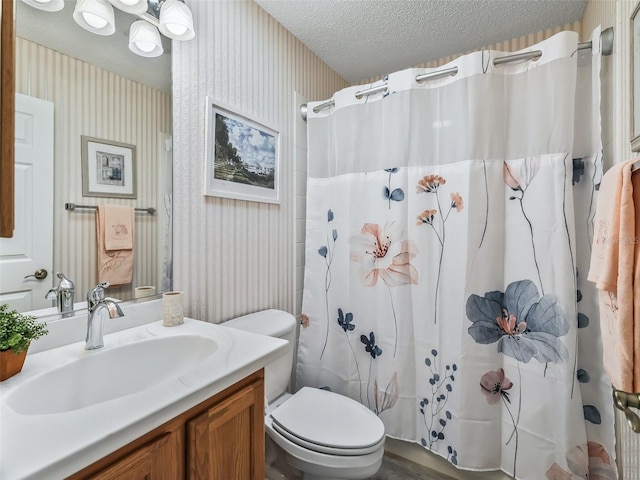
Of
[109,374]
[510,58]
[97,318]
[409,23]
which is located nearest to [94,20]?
[97,318]

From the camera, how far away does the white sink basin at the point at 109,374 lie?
0.73 m

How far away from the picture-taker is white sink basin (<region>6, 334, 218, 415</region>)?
731 millimetres

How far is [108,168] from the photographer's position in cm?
107

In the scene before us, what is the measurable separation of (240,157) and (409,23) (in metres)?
1.18

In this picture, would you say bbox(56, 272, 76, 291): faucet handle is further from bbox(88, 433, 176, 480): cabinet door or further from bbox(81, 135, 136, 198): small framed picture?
bbox(88, 433, 176, 480): cabinet door

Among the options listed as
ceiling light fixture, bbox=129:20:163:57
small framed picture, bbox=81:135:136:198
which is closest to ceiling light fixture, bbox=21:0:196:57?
ceiling light fixture, bbox=129:20:163:57

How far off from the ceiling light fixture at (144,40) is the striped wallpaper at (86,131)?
5.1 inches

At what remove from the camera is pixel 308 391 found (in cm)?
150

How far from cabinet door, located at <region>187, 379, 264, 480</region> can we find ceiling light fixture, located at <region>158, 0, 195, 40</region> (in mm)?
1287

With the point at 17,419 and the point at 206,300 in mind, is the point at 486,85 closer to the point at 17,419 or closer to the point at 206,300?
the point at 206,300

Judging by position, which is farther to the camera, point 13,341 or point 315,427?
A: point 315,427

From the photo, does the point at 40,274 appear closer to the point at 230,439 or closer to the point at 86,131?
the point at 86,131

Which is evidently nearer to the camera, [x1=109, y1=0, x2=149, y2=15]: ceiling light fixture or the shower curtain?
[x1=109, y1=0, x2=149, y2=15]: ceiling light fixture

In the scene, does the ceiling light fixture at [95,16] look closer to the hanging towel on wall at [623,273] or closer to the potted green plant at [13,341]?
the potted green plant at [13,341]
